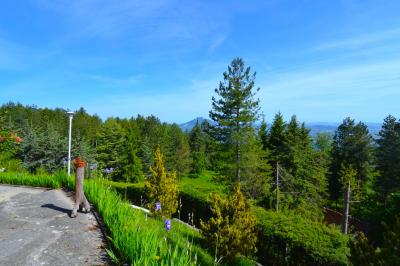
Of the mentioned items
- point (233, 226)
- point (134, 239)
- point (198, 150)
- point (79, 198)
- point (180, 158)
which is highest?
point (79, 198)

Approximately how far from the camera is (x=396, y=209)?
21.8m

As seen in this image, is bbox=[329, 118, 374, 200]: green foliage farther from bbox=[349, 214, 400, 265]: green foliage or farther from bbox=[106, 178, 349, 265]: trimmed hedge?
bbox=[349, 214, 400, 265]: green foliage

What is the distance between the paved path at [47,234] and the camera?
243 inches

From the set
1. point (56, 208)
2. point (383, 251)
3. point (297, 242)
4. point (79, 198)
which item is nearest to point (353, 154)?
point (297, 242)

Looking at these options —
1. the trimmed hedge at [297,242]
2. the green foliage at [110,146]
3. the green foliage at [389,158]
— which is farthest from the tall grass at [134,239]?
the green foliage at [110,146]

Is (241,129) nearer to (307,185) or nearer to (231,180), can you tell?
(231,180)

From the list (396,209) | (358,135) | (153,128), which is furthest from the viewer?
(153,128)

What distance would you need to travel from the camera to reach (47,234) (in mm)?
7457

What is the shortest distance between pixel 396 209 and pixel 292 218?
1226cm

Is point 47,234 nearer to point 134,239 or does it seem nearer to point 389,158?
point 134,239

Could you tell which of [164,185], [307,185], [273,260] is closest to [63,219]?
[164,185]

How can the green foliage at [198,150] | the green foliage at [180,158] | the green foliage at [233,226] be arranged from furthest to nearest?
the green foliage at [198,150] → the green foliage at [180,158] → the green foliage at [233,226]

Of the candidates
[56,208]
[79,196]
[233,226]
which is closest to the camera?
[79,196]

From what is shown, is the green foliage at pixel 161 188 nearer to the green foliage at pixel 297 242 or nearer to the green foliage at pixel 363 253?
the green foliage at pixel 297 242
